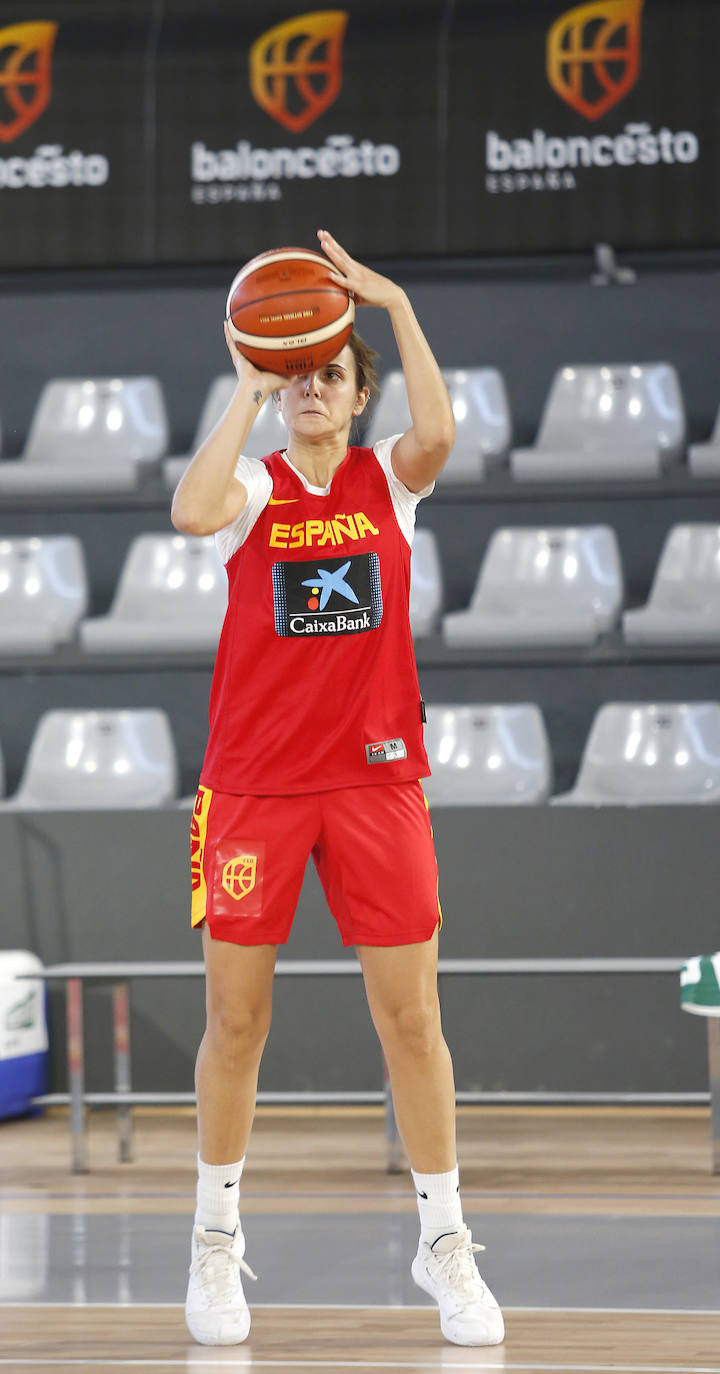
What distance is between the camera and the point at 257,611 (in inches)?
115

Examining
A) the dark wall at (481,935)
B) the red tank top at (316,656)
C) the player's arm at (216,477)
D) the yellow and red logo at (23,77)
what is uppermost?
the yellow and red logo at (23,77)

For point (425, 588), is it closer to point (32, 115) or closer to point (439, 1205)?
point (32, 115)

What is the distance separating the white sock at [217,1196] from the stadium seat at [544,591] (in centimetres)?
352

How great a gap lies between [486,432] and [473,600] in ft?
2.05

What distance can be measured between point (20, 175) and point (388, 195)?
4.61ft

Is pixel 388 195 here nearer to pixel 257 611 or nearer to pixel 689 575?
pixel 689 575

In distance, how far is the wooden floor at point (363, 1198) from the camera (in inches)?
111

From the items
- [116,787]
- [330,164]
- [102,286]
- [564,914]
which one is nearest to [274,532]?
[564,914]

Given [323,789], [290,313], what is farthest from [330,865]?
[290,313]

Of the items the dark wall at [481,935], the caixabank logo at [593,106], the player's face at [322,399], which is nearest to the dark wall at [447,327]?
the caixabank logo at [593,106]

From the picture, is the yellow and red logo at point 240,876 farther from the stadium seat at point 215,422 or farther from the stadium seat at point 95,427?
the stadium seat at point 95,427

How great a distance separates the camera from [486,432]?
6855 millimetres

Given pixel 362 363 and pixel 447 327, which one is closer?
pixel 362 363

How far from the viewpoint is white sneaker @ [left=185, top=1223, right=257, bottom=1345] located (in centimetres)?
291
